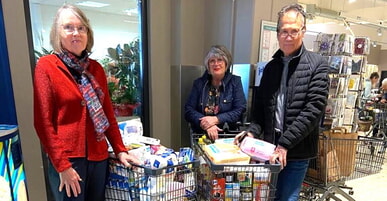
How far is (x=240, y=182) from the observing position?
1.48 meters

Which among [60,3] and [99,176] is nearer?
[99,176]

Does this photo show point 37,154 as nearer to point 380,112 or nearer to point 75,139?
point 75,139

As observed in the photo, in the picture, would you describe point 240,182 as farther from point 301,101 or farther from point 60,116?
point 60,116

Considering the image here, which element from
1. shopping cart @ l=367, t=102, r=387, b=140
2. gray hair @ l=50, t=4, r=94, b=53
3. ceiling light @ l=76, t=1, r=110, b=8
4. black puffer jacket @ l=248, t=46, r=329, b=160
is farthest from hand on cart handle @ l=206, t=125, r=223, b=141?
shopping cart @ l=367, t=102, r=387, b=140

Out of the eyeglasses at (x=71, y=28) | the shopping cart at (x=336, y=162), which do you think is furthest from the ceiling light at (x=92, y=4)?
the shopping cart at (x=336, y=162)

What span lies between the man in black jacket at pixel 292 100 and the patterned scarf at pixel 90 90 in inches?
38.8

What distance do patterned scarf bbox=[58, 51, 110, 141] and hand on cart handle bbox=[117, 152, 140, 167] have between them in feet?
0.48

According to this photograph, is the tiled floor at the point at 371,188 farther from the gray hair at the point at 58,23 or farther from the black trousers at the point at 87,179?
the gray hair at the point at 58,23

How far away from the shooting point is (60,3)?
7.54 feet

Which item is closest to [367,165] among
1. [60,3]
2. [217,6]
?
[217,6]

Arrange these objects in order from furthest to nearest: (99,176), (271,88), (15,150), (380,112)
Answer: (380,112) < (271,88) < (99,176) < (15,150)

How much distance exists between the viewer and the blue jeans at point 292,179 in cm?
178

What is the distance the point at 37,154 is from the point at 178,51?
67.7 inches

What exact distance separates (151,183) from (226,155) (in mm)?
437
